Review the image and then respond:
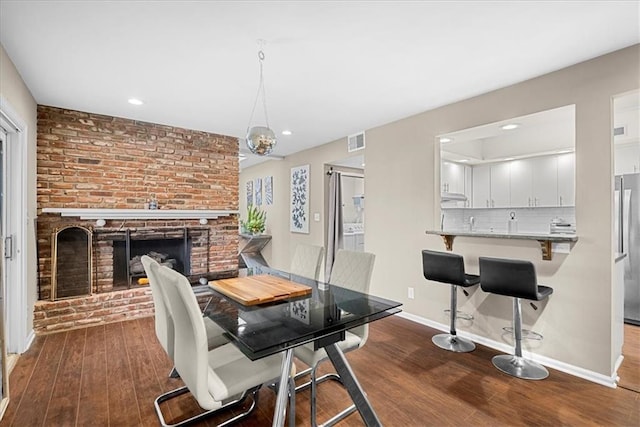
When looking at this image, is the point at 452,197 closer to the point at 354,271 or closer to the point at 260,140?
the point at 354,271

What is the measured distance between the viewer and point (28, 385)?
2.33m

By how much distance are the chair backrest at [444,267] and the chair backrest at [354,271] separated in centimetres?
89

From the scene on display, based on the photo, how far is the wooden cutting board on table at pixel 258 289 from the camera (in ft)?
6.71

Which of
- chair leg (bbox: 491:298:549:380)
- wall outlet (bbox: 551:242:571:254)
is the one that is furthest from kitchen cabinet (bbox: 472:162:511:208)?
chair leg (bbox: 491:298:549:380)

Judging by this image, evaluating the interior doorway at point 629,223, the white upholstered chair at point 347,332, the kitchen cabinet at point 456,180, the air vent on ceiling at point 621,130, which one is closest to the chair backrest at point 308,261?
the white upholstered chair at point 347,332

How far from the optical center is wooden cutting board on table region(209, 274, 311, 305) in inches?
80.5

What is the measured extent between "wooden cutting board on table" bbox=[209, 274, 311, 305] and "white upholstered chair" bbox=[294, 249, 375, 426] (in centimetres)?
37

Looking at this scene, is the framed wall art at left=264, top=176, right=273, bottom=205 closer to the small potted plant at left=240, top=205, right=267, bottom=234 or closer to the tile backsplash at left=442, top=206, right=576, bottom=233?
the small potted plant at left=240, top=205, right=267, bottom=234

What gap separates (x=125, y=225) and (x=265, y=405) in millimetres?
2996

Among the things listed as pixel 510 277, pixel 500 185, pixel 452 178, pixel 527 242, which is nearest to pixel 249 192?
pixel 452 178

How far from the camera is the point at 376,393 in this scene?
7.32 feet

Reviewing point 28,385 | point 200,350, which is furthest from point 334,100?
point 28,385

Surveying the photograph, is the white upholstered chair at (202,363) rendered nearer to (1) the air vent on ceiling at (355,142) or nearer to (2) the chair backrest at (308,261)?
(2) the chair backrest at (308,261)

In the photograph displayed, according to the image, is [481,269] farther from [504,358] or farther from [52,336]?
[52,336]
